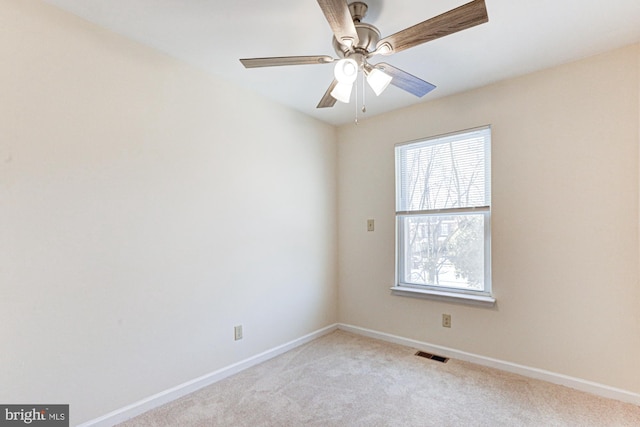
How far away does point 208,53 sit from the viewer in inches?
85.3

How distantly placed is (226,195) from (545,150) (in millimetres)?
2489

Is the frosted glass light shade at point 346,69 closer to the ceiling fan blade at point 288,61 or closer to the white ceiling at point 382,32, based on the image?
the ceiling fan blade at point 288,61

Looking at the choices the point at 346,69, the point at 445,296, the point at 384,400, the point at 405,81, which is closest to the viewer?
the point at 346,69

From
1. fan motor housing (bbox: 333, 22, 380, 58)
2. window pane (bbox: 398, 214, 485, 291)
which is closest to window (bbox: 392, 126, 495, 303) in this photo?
window pane (bbox: 398, 214, 485, 291)

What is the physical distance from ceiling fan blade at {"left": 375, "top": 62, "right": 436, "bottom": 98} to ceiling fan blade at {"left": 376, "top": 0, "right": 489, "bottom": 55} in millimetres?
139

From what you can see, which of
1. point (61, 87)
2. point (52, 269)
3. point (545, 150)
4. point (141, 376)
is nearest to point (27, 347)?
point (52, 269)

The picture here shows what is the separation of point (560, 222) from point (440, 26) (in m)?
1.79

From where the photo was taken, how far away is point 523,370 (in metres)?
2.44

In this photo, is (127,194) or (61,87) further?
(127,194)

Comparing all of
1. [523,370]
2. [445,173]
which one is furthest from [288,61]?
[523,370]

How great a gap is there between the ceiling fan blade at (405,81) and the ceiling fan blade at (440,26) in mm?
139

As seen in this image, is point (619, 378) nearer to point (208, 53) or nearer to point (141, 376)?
point (141, 376)

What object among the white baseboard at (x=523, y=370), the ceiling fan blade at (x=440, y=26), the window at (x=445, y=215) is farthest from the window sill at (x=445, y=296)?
the ceiling fan blade at (x=440, y=26)

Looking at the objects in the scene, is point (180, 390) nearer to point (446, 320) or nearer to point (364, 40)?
point (446, 320)
